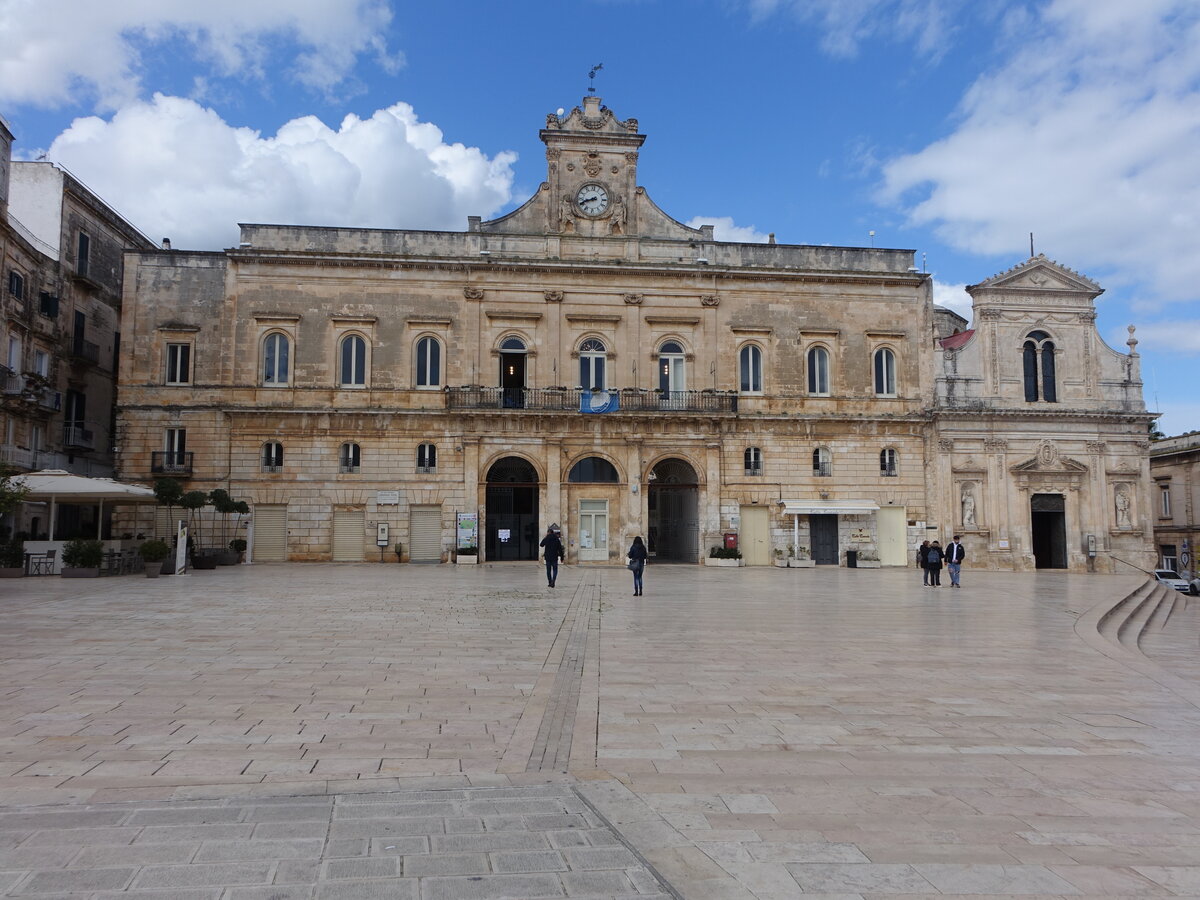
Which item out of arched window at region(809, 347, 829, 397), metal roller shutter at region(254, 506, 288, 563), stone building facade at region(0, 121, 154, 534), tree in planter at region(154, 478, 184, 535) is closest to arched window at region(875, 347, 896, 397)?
arched window at region(809, 347, 829, 397)

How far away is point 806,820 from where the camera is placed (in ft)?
16.7

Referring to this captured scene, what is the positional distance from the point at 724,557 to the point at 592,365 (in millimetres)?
8989

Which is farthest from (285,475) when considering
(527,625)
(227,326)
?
(527,625)

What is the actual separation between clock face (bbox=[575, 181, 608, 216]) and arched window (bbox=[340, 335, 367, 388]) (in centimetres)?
1005

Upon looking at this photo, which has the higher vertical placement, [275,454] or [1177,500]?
[275,454]

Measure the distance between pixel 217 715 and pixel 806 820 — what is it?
501 cm

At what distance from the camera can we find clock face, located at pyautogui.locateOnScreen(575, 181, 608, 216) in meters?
34.5

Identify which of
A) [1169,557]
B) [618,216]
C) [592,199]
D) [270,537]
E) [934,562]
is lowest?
[1169,557]

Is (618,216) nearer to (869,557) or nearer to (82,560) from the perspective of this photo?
(869,557)

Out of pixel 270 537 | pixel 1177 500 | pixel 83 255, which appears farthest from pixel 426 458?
pixel 1177 500

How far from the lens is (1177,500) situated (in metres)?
46.0

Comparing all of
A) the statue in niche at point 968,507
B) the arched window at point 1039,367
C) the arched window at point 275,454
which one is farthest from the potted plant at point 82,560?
the arched window at point 1039,367

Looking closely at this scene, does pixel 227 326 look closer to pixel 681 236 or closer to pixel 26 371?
pixel 26 371

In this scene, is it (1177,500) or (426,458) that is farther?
(1177,500)
